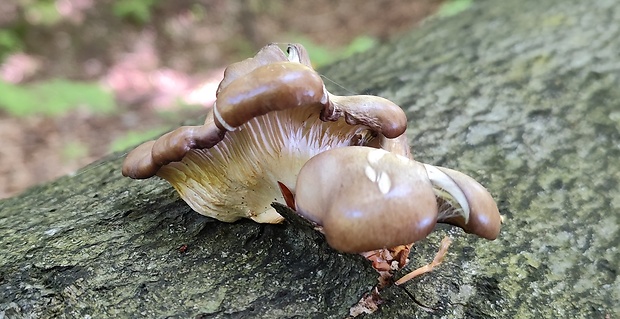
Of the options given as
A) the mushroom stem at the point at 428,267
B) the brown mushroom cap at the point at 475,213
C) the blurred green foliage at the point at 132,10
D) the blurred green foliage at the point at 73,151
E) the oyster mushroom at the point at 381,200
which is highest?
the blurred green foliage at the point at 132,10

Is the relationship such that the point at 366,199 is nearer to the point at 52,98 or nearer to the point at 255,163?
the point at 255,163

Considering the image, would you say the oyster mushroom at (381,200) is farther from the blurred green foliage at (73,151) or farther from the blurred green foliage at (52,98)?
the blurred green foliage at (52,98)

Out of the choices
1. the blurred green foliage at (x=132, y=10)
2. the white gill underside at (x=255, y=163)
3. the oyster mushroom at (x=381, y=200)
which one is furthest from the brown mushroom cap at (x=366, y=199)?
the blurred green foliage at (x=132, y=10)

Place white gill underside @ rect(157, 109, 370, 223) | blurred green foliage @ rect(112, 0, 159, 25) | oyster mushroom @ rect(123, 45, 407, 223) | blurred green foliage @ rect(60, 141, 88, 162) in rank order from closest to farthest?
oyster mushroom @ rect(123, 45, 407, 223) → white gill underside @ rect(157, 109, 370, 223) → blurred green foliage @ rect(60, 141, 88, 162) → blurred green foliage @ rect(112, 0, 159, 25)

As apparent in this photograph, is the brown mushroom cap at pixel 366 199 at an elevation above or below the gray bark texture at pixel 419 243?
above

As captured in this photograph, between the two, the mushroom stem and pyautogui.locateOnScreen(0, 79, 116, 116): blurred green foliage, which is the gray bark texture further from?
pyautogui.locateOnScreen(0, 79, 116, 116): blurred green foliage

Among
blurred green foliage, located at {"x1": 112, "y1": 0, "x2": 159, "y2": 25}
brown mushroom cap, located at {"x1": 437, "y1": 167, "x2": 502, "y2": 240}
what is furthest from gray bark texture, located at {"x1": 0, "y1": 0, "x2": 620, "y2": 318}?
blurred green foliage, located at {"x1": 112, "y1": 0, "x2": 159, "y2": 25}

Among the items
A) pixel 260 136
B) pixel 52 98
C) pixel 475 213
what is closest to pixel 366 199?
pixel 475 213
